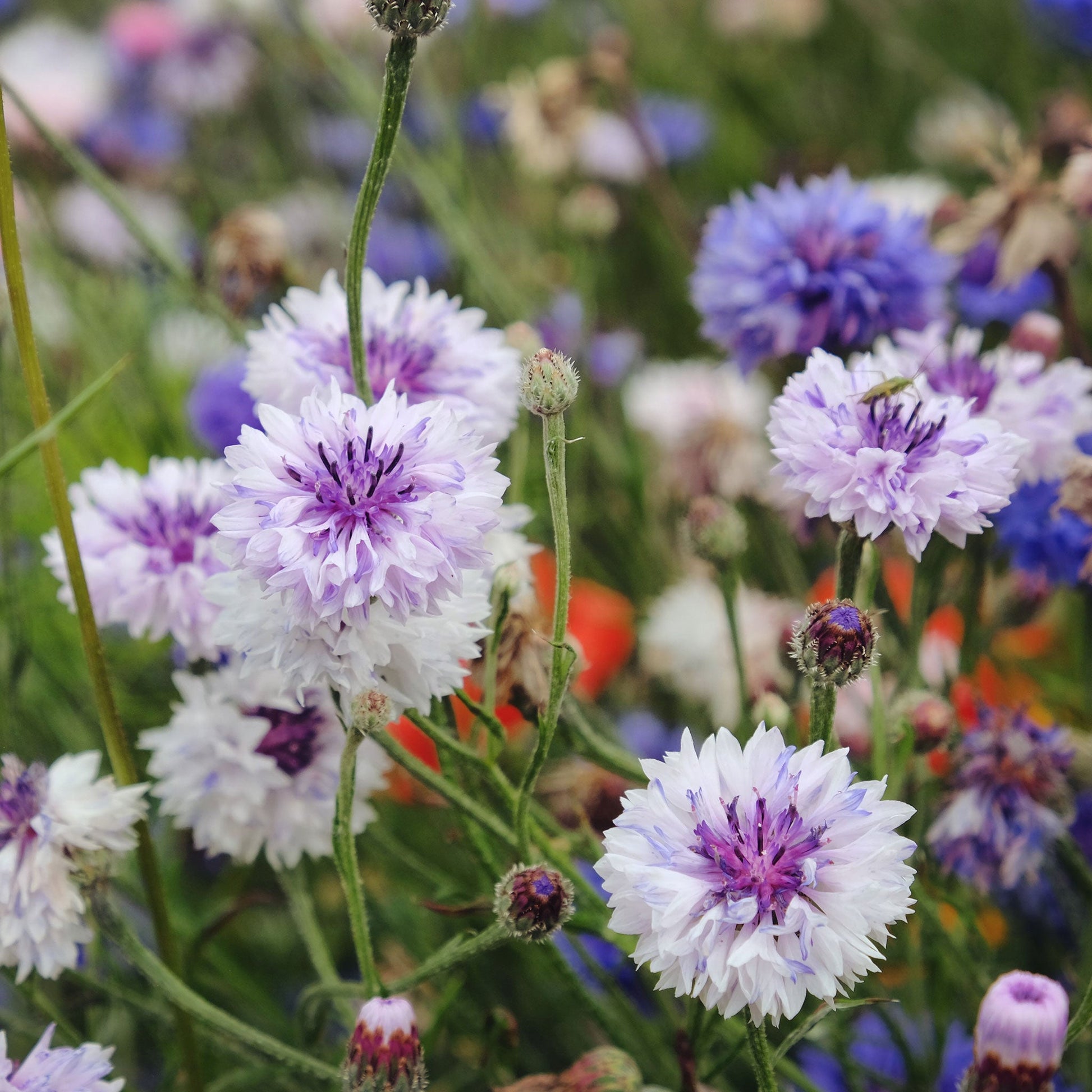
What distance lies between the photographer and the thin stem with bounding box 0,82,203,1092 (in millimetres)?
395

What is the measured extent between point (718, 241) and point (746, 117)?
2.56 feet

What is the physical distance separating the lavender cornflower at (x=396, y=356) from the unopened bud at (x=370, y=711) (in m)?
0.12

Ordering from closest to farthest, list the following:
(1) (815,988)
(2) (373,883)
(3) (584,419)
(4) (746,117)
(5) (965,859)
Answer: (1) (815,988) → (5) (965,859) → (2) (373,883) → (3) (584,419) → (4) (746,117)

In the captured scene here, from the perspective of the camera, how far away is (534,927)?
0.37 m

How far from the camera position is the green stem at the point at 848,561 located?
0.42 meters

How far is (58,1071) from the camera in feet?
1.25

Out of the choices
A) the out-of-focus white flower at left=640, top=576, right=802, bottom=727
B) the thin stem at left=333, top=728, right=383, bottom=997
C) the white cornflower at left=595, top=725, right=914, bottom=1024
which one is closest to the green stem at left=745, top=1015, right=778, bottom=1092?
the white cornflower at left=595, top=725, right=914, bottom=1024

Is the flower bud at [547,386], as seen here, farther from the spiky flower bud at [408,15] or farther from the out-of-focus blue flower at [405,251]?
the out-of-focus blue flower at [405,251]

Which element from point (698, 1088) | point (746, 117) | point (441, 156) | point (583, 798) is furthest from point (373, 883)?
point (746, 117)

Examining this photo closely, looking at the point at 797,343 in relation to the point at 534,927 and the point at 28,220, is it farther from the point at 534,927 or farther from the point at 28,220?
the point at 28,220

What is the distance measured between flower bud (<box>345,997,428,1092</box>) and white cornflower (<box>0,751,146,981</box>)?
0.11 m

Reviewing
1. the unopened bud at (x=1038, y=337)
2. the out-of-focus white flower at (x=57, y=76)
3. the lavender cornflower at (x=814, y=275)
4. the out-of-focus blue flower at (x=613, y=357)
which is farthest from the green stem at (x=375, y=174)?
the out-of-focus white flower at (x=57, y=76)

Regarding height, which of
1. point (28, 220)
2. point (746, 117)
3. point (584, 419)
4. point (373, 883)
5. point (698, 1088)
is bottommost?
point (698, 1088)

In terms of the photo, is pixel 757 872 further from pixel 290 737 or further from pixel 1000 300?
pixel 1000 300
